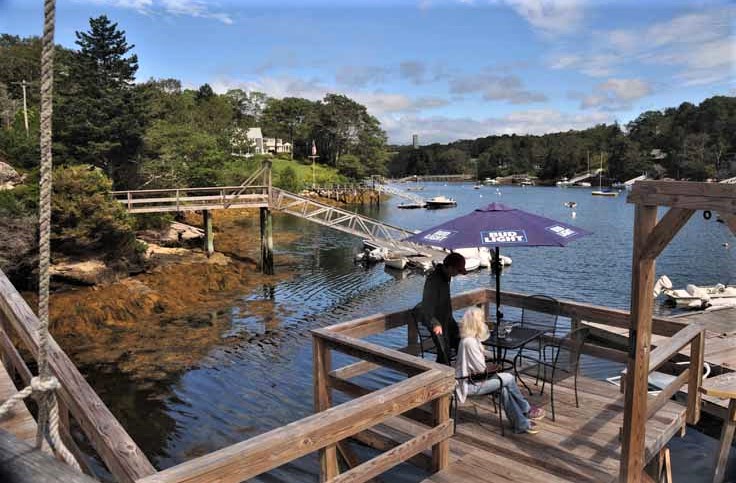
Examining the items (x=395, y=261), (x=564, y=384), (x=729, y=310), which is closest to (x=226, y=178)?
(x=395, y=261)

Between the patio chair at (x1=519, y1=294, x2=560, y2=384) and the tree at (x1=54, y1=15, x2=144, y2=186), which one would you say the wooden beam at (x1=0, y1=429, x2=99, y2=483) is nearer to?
the patio chair at (x1=519, y1=294, x2=560, y2=384)

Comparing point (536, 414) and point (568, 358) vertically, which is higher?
point (568, 358)

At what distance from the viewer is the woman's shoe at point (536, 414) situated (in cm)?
579

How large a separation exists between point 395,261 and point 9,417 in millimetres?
21592

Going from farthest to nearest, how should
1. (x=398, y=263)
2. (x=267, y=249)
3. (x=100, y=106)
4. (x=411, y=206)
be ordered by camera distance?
(x=411, y=206) → (x=100, y=106) → (x=398, y=263) → (x=267, y=249)

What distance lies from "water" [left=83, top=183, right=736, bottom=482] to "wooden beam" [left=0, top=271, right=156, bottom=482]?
193 inches

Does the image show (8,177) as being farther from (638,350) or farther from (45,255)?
(638,350)

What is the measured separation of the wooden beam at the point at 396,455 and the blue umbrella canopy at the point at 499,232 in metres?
2.21

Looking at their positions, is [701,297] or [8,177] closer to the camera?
[701,297]

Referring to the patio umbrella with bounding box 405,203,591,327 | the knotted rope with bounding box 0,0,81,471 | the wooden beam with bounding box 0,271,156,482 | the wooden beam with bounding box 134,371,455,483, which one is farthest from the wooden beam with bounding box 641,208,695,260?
the knotted rope with bounding box 0,0,81,471

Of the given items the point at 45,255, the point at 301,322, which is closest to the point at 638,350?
the point at 45,255

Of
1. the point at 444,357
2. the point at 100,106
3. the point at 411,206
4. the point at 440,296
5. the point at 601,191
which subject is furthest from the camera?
the point at 601,191

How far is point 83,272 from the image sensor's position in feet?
58.4

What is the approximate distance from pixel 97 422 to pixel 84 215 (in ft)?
56.5
